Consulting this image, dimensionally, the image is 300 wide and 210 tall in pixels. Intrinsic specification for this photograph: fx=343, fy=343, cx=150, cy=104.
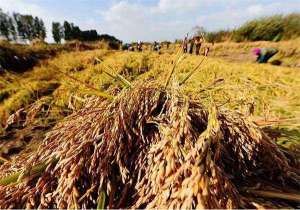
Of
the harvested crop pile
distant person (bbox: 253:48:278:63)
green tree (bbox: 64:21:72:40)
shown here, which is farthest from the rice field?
green tree (bbox: 64:21:72:40)

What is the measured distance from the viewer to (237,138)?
136 centimetres

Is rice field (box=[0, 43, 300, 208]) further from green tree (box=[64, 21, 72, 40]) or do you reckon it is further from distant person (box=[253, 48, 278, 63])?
green tree (box=[64, 21, 72, 40])

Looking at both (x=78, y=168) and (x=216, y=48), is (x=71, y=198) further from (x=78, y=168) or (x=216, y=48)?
(x=216, y=48)

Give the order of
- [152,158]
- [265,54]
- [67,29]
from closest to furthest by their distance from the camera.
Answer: [152,158] < [265,54] < [67,29]

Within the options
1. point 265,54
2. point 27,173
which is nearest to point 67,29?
point 265,54

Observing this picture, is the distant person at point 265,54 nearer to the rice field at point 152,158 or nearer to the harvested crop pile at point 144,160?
the rice field at point 152,158

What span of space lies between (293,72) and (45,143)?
3.18 m

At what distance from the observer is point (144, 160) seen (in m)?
1.26

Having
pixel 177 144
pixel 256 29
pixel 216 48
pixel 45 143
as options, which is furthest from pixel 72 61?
pixel 177 144

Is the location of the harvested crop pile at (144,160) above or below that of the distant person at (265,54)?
above

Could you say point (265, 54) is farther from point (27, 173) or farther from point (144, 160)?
point (27, 173)

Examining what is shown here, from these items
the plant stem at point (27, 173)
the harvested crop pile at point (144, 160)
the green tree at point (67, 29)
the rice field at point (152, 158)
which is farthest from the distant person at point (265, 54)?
the green tree at point (67, 29)

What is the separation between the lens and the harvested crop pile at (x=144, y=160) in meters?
1.07

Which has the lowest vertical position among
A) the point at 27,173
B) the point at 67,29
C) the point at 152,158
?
the point at 67,29
